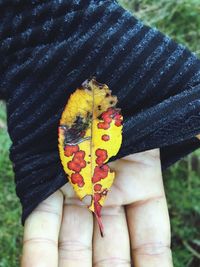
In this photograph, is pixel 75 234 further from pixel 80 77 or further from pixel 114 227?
pixel 80 77

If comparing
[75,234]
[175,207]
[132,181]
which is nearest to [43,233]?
[75,234]

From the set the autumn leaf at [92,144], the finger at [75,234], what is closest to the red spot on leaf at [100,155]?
the autumn leaf at [92,144]

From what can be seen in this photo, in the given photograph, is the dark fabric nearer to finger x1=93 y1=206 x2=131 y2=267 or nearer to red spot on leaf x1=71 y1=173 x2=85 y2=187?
red spot on leaf x1=71 y1=173 x2=85 y2=187

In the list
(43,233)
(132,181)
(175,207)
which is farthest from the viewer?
(175,207)

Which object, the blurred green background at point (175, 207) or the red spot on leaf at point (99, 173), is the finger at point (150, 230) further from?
the blurred green background at point (175, 207)

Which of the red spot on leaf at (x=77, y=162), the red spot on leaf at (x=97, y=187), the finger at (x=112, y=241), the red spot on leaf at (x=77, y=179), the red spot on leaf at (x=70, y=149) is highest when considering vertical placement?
the red spot on leaf at (x=70, y=149)

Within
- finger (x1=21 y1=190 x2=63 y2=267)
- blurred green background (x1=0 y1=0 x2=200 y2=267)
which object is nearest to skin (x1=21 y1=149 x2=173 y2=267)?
finger (x1=21 y1=190 x2=63 y2=267)
